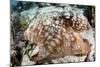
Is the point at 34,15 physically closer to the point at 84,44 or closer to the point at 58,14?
the point at 58,14

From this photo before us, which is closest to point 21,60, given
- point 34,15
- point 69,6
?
point 34,15

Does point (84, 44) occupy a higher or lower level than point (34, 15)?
lower
